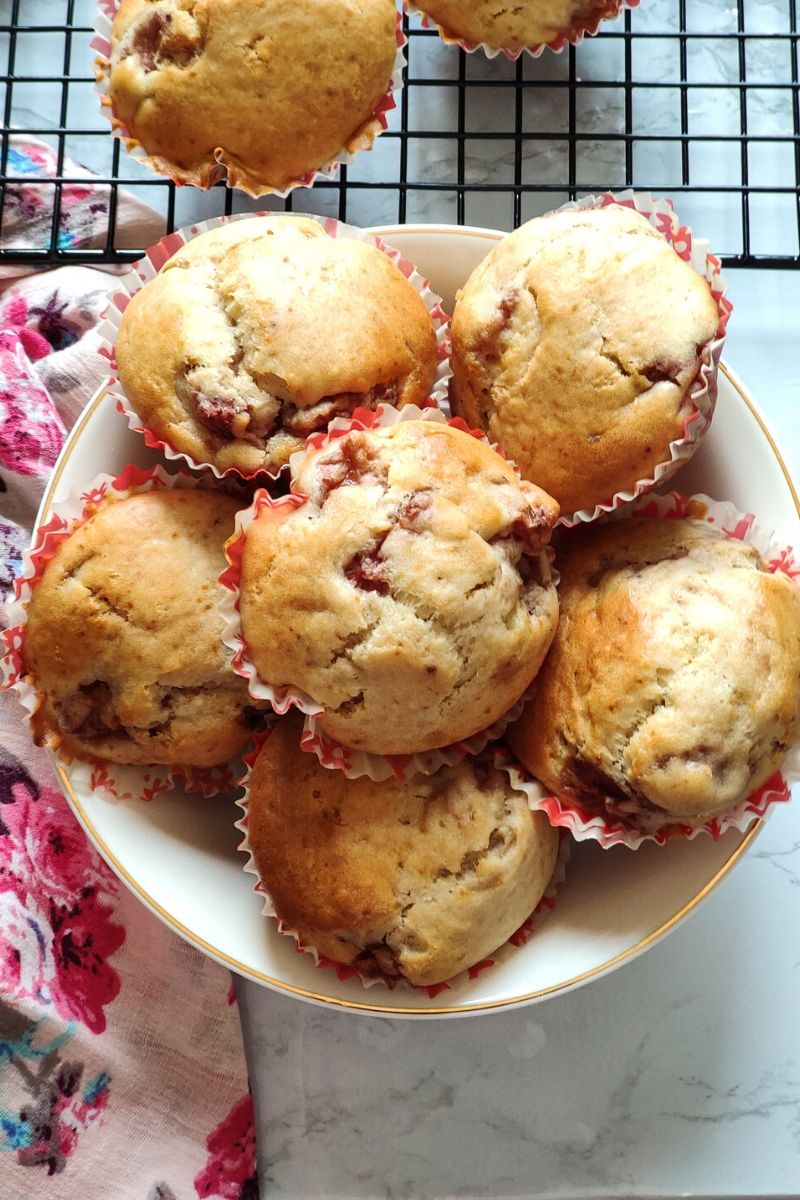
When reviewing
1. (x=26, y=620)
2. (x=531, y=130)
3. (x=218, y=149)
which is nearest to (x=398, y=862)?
(x=26, y=620)

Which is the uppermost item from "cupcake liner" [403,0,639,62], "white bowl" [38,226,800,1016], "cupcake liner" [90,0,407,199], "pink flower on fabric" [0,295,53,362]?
"cupcake liner" [403,0,639,62]

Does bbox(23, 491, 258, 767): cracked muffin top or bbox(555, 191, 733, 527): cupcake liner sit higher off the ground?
bbox(555, 191, 733, 527): cupcake liner

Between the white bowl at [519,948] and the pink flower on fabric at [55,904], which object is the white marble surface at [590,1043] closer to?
the pink flower on fabric at [55,904]

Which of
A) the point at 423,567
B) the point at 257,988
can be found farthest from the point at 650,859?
the point at 257,988

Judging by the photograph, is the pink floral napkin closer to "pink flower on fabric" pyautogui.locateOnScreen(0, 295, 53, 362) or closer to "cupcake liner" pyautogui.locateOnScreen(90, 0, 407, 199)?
"pink flower on fabric" pyautogui.locateOnScreen(0, 295, 53, 362)

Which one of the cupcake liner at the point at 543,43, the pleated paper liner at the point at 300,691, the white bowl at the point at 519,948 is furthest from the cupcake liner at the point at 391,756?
the cupcake liner at the point at 543,43

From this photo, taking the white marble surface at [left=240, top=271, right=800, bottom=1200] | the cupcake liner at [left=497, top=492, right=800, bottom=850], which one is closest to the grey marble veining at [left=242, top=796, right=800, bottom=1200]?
the white marble surface at [left=240, top=271, right=800, bottom=1200]
